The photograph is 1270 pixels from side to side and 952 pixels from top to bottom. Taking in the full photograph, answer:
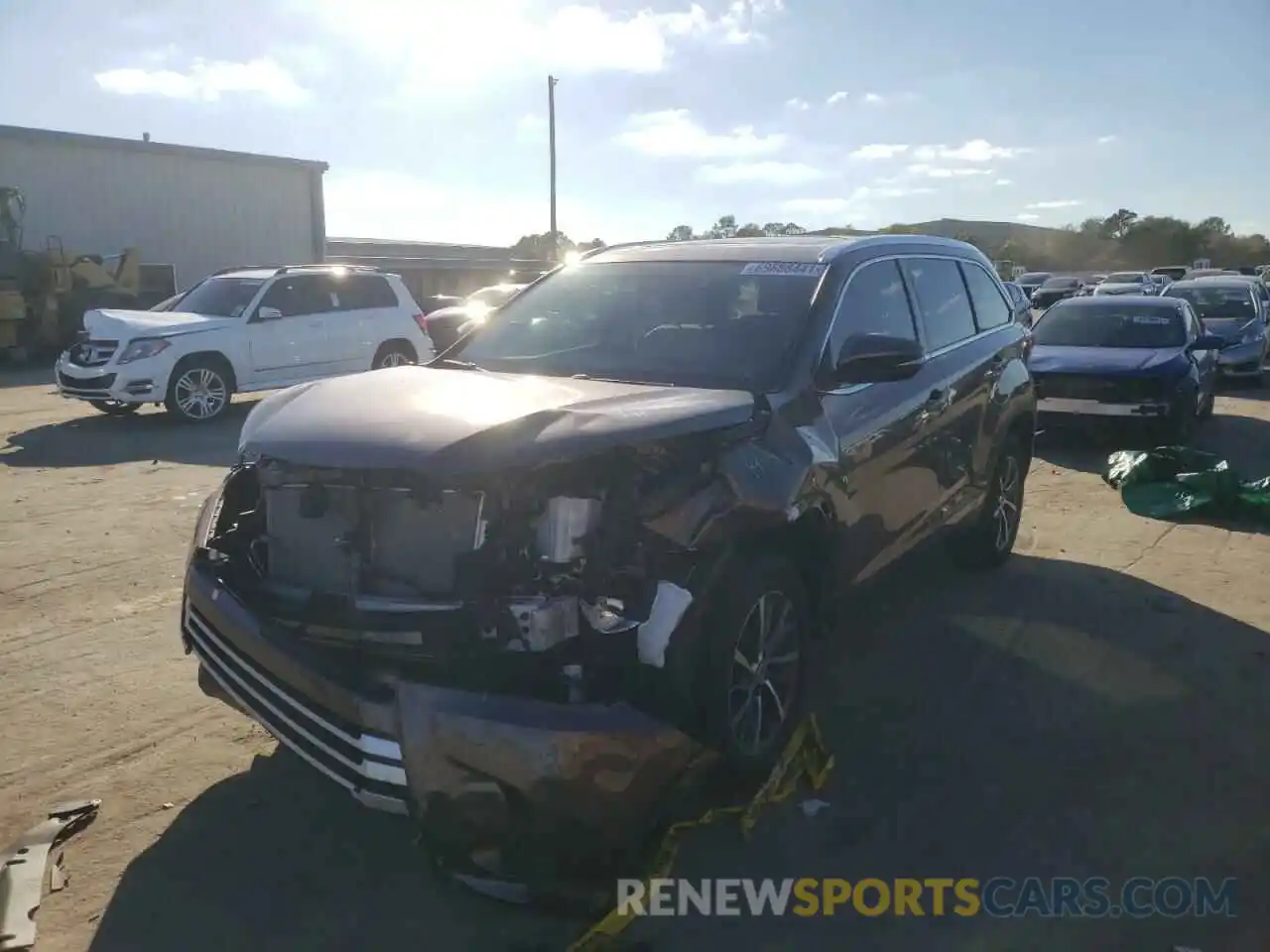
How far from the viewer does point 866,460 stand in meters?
4.38

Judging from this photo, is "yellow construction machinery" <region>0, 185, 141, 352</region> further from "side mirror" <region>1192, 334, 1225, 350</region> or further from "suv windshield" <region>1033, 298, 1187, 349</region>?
"side mirror" <region>1192, 334, 1225, 350</region>

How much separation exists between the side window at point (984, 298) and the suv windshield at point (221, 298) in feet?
31.4

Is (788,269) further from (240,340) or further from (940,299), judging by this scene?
(240,340)

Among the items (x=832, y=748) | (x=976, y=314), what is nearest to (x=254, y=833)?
(x=832, y=748)

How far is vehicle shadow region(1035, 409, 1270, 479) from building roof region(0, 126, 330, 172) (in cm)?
2409

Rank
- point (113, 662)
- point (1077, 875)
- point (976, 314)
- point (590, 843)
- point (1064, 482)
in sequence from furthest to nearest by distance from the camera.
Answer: point (1064, 482) → point (976, 314) → point (113, 662) → point (1077, 875) → point (590, 843)

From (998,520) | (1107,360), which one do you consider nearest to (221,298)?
(1107,360)

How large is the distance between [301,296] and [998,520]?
988cm

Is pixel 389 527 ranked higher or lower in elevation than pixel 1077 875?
higher

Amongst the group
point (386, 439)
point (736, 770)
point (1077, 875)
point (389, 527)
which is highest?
point (386, 439)

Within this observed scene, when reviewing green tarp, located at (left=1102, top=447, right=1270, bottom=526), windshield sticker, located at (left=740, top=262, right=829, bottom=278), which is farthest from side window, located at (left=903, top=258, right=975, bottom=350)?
green tarp, located at (left=1102, top=447, right=1270, bottom=526)

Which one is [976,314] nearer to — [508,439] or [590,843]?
[508,439]

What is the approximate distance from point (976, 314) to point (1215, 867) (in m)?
3.42

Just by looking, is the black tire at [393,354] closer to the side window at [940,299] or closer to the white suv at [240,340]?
the white suv at [240,340]
